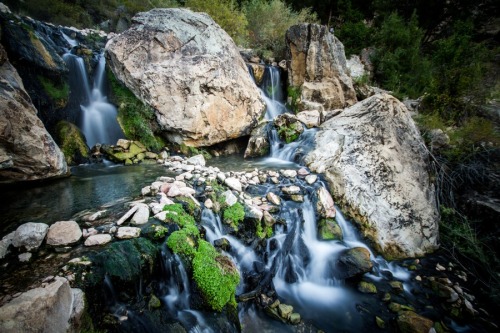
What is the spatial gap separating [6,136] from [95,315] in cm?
337

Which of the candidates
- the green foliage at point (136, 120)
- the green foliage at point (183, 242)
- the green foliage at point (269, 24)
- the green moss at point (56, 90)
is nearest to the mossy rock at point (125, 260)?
the green foliage at point (183, 242)

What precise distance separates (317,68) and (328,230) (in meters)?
7.77

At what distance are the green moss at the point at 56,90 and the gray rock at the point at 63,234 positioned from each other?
5.16 m

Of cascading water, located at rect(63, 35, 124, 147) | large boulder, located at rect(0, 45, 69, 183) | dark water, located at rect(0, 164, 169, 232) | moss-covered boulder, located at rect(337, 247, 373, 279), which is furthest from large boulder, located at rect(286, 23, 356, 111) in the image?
large boulder, located at rect(0, 45, 69, 183)

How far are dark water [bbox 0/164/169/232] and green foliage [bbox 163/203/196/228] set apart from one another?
1.05 metres

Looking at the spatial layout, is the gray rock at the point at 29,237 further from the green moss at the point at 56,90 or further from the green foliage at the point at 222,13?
the green foliage at the point at 222,13

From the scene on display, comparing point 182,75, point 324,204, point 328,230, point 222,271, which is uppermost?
point 182,75

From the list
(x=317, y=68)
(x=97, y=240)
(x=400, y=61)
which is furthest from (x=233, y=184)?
(x=400, y=61)

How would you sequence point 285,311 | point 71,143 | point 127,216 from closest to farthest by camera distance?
point 127,216 → point 285,311 → point 71,143

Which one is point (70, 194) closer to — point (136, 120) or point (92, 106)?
point (136, 120)

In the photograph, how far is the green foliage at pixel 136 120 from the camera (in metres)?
6.46

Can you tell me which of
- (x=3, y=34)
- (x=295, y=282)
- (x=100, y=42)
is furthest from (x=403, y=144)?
(x=100, y=42)

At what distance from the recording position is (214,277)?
2576mm

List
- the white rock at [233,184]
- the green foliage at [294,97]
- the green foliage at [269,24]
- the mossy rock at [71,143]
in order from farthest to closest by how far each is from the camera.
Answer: the green foliage at [269,24]
the green foliage at [294,97]
the mossy rock at [71,143]
the white rock at [233,184]
